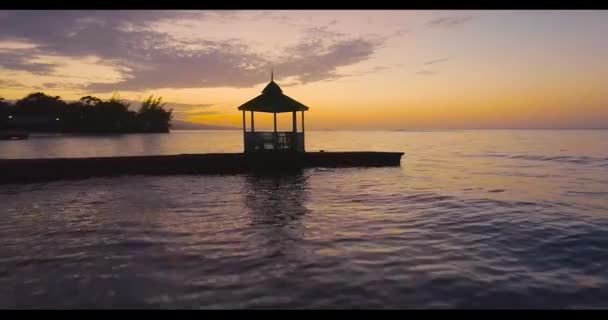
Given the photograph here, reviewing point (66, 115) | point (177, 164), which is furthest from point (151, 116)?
point (177, 164)

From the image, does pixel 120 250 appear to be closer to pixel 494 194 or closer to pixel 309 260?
pixel 309 260

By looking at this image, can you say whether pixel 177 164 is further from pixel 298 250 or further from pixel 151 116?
pixel 151 116

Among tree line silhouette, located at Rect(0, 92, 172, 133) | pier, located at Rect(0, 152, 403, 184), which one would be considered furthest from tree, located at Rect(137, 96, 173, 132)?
pier, located at Rect(0, 152, 403, 184)

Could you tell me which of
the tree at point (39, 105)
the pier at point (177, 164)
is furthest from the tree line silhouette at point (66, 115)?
the pier at point (177, 164)

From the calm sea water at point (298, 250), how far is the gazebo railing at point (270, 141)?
808 centimetres

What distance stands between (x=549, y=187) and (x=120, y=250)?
21250 mm

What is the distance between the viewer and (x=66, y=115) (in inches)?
5344

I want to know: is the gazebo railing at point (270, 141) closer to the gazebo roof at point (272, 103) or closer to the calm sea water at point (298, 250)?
the gazebo roof at point (272, 103)

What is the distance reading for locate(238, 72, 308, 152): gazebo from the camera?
2256 cm

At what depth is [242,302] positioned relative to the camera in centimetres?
526

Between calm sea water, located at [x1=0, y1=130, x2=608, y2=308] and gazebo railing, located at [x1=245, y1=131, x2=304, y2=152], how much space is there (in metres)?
8.08
